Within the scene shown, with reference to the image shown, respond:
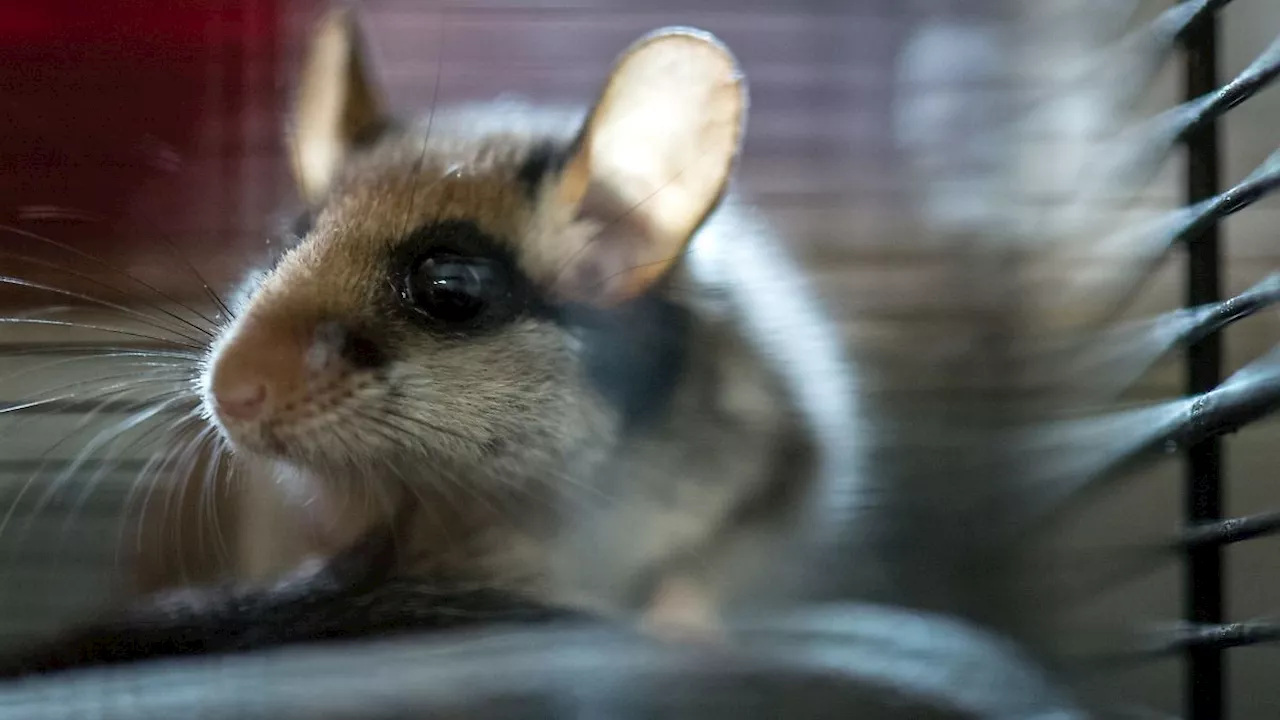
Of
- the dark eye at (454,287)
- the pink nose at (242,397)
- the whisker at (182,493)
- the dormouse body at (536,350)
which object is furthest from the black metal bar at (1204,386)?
the whisker at (182,493)

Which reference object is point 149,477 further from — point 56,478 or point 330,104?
point 330,104

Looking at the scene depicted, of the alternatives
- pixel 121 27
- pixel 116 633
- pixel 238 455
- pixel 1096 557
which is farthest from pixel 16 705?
pixel 1096 557

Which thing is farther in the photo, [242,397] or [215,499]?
[215,499]

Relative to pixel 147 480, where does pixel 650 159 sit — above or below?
above

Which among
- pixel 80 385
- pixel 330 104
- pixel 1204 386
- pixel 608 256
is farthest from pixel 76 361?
pixel 1204 386

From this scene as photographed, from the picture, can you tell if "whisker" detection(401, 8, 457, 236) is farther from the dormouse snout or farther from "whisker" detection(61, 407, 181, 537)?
"whisker" detection(61, 407, 181, 537)

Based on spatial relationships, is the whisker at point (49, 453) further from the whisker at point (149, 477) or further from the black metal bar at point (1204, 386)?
the black metal bar at point (1204, 386)
